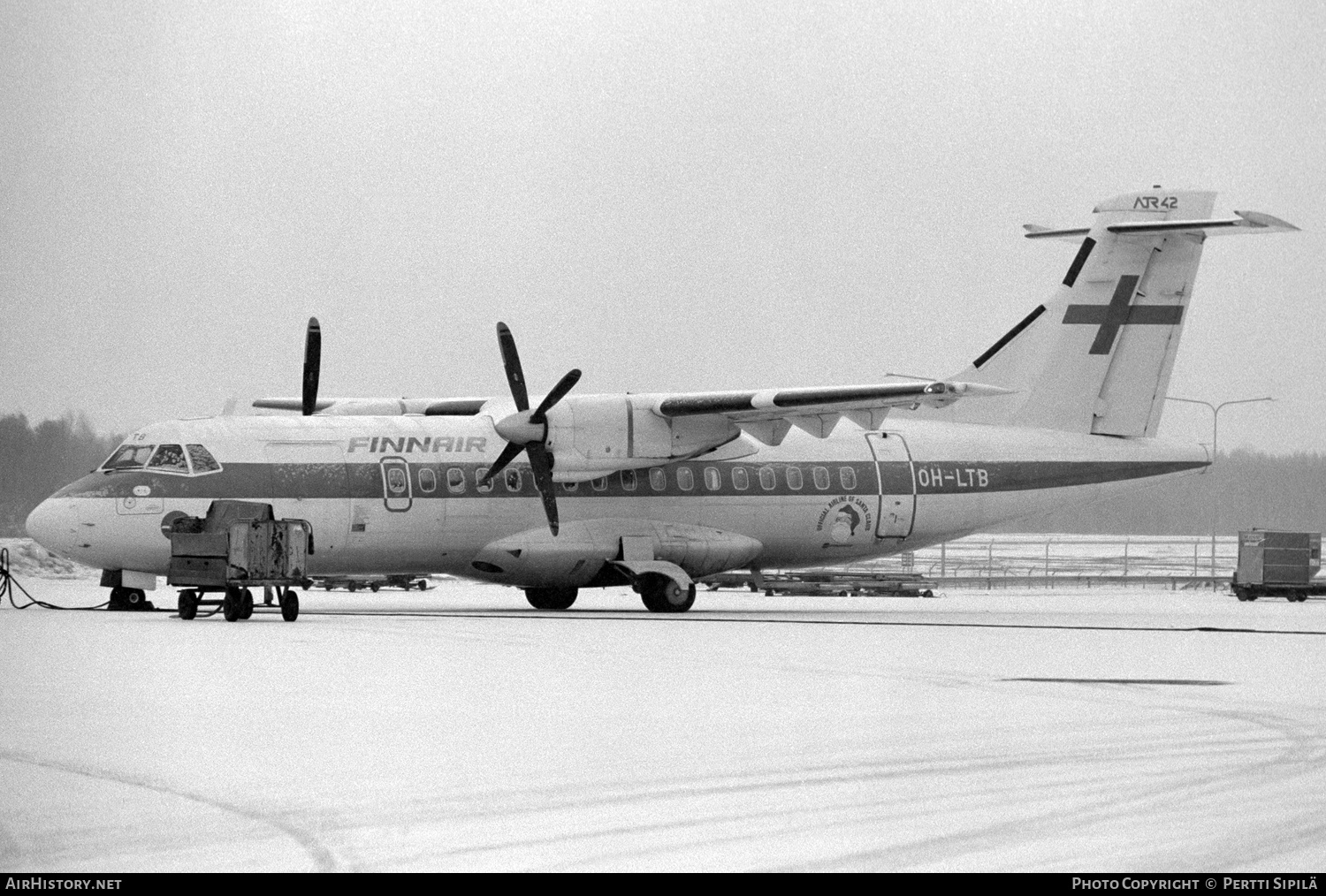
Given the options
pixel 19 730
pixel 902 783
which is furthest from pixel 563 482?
pixel 902 783

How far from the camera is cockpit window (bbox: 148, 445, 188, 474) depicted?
27094 mm

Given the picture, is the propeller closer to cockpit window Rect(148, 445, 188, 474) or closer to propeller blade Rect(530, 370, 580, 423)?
propeller blade Rect(530, 370, 580, 423)

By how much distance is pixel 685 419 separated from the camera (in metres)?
29.6

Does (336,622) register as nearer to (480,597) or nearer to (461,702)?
(461,702)

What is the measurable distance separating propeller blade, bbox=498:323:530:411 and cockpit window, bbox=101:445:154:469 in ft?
20.6

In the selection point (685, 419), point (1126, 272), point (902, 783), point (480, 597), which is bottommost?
point (480, 597)

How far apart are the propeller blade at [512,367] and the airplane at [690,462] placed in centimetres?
4

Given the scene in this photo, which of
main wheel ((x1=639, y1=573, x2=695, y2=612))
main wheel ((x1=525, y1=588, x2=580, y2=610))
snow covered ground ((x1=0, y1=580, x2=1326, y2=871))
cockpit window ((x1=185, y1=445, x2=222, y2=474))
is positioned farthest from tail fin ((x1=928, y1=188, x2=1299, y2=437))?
cockpit window ((x1=185, y1=445, x2=222, y2=474))

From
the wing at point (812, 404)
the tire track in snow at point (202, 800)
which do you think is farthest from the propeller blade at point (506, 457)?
the tire track in snow at point (202, 800)

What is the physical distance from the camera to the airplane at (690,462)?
90.0 ft

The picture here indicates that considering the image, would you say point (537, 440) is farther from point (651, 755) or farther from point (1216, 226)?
point (651, 755)

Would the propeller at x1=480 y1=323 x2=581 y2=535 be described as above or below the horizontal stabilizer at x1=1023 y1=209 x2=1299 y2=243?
below

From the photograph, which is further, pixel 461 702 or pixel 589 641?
pixel 589 641
